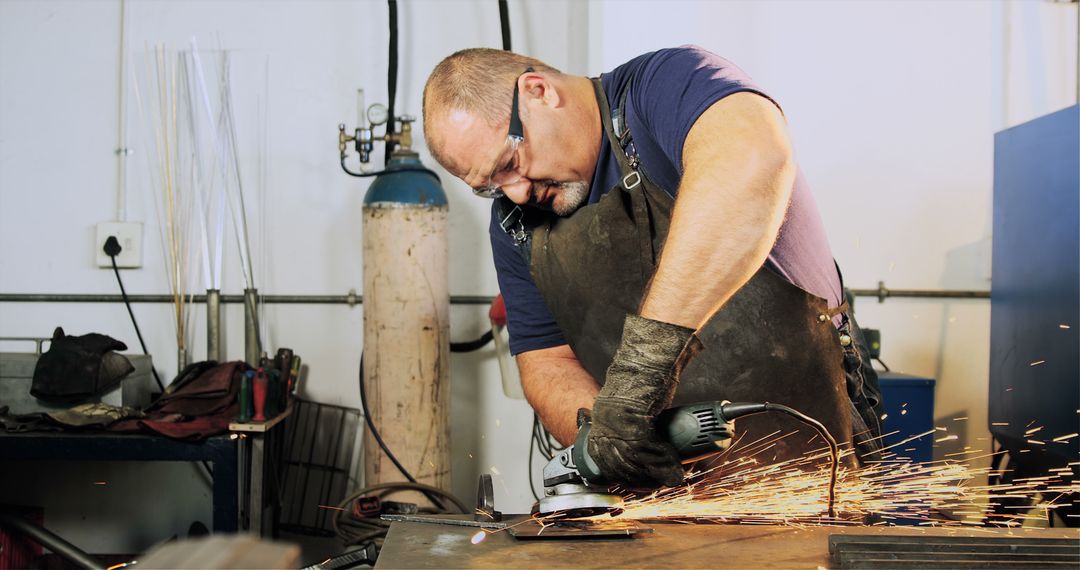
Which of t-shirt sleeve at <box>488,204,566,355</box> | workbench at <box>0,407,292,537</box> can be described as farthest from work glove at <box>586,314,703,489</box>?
workbench at <box>0,407,292,537</box>

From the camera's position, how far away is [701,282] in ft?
3.92

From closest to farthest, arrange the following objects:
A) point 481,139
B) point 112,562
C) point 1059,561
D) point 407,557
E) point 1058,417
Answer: point 1059,561 → point 407,557 → point 481,139 → point 1058,417 → point 112,562

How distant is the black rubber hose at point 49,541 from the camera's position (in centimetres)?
287

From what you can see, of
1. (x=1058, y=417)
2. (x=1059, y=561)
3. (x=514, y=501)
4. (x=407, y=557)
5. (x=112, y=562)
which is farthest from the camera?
(x=514, y=501)

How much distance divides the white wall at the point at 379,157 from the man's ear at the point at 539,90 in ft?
5.80

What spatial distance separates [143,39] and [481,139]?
92.6 inches

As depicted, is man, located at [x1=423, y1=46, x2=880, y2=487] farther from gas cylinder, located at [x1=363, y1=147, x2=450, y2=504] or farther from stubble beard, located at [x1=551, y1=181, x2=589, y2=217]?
gas cylinder, located at [x1=363, y1=147, x2=450, y2=504]

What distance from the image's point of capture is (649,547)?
1356mm

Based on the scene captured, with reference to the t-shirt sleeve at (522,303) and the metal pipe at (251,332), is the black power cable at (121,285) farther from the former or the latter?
the t-shirt sleeve at (522,303)

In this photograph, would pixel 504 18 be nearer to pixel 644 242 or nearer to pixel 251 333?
pixel 251 333

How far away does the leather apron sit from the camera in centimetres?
158

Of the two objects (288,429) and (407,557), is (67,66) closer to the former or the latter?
(288,429)

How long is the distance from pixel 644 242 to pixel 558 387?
447 mm

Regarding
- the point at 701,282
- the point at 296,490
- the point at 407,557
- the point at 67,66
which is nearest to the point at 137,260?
the point at 67,66
